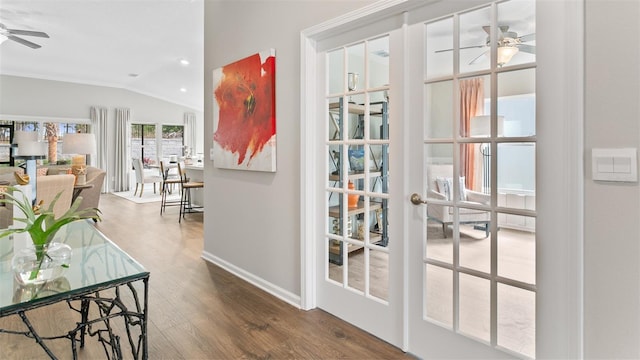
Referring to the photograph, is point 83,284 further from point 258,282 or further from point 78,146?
point 78,146

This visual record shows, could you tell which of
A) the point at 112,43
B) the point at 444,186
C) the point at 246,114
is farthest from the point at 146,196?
the point at 444,186

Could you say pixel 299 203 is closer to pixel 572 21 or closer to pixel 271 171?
pixel 271 171

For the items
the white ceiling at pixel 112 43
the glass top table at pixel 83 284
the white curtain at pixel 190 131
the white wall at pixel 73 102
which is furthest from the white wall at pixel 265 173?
the white curtain at pixel 190 131

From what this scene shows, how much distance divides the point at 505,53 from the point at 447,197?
Result: 732 millimetres

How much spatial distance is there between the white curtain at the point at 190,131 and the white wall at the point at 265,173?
875cm

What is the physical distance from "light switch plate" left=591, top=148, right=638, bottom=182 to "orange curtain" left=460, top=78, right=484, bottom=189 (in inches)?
19.4

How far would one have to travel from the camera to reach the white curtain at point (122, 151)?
1041 cm

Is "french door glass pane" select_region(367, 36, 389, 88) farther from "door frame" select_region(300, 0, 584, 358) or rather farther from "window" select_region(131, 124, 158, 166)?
"window" select_region(131, 124, 158, 166)

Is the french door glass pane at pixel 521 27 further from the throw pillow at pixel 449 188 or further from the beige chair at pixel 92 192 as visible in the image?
the beige chair at pixel 92 192

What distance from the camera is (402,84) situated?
2025 mm

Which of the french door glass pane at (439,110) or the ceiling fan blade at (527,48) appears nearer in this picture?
the ceiling fan blade at (527,48)

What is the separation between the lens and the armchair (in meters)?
1.77

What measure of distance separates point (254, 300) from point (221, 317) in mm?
329

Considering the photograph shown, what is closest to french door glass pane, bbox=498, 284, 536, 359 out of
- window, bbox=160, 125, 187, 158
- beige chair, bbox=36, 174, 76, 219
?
beige chair, bbox=36, 174, 76, 219
